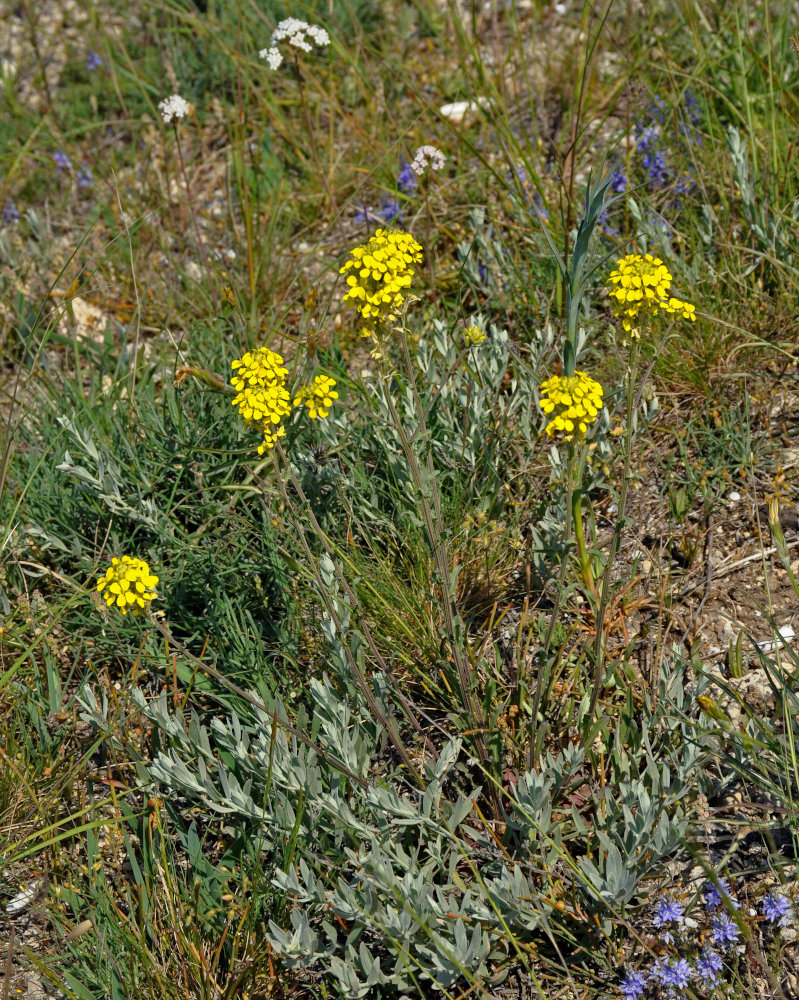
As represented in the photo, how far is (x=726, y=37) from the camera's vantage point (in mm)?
3768

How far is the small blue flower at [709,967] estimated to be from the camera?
181 centimetres

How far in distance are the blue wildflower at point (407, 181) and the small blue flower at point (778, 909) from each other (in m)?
2.92

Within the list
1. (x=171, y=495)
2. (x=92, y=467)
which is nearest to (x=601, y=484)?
(x=171, y=495)

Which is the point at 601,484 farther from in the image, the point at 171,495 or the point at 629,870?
the point at 171,495

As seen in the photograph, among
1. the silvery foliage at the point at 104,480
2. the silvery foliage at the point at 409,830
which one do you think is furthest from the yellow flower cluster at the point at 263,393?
the silvery foliage at the point at 104,480

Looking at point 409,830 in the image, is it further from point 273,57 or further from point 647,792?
point 273,57

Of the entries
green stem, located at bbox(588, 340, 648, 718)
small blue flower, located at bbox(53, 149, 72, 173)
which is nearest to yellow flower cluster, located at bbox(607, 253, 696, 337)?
green stem, located at bbox(588, 340, 648, 718)

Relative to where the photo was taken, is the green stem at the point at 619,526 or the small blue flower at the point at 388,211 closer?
the green stem at the point at 619,526

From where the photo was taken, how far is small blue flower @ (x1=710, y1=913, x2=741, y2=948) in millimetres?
1860

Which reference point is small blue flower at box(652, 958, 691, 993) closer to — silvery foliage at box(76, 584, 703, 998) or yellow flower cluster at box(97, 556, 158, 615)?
silvery foliage at box(76, 584, 703, 998)

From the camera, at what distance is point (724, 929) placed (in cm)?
187

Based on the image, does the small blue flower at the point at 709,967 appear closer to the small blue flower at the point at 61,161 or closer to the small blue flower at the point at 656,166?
the small blue flower at the point at 656,166

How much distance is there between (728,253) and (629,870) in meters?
2.14

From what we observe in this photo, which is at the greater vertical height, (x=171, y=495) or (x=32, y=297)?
(x=32, y=297)
